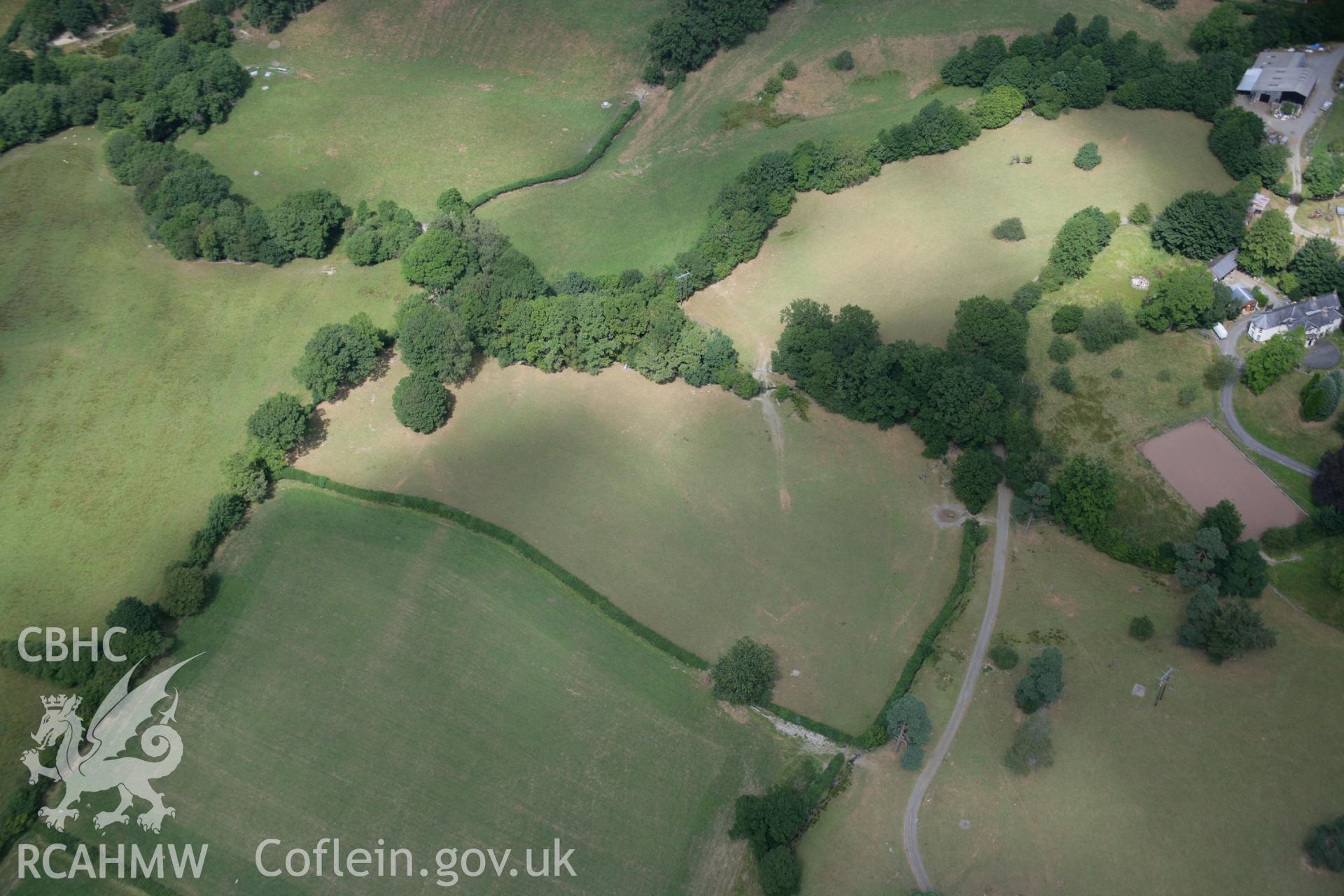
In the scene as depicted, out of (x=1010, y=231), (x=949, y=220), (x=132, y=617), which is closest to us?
(x=132, y=617)

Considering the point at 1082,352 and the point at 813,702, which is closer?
the point at 813,702

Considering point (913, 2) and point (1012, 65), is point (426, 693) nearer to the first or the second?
point (1012, 65)

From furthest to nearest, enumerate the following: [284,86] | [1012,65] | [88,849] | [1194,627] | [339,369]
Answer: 1. [284,86]
2. [1012,65]
3. [339,369]
4. [1194,627]
5. [88,849]

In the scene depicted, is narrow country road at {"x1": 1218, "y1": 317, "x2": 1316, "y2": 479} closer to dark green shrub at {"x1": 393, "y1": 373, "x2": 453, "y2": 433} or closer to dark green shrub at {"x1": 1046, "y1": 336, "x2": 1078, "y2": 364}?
dark green shrub at {"x1": 1046, "y1": 336, "x2": 1078, "y2": 364}

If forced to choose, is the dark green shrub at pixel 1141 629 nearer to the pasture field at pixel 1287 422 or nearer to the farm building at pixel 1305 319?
the pasture field at pixel 1287 422

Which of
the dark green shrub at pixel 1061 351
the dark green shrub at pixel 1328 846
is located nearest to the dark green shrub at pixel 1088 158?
the dark green shrub at pixel 1061 351

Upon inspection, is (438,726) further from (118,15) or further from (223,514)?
(118,15)

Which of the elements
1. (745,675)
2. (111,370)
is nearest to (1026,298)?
(745,675)

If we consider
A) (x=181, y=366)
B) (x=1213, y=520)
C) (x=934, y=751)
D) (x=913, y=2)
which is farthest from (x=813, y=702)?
(x=913, y=2)
